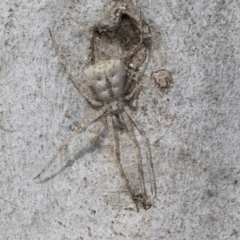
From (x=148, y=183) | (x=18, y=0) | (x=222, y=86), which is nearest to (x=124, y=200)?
(x=148, y=183)

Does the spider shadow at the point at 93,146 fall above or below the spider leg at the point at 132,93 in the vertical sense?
below

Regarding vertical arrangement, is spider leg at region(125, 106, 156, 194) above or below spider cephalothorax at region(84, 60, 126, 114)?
below

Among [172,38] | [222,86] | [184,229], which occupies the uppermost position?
[172,38]

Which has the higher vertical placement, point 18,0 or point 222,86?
point 18,0

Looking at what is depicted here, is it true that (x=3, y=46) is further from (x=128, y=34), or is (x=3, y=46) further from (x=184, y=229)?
(x=184, y=229)

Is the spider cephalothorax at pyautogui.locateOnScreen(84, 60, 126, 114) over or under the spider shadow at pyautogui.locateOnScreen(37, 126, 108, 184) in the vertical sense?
over
